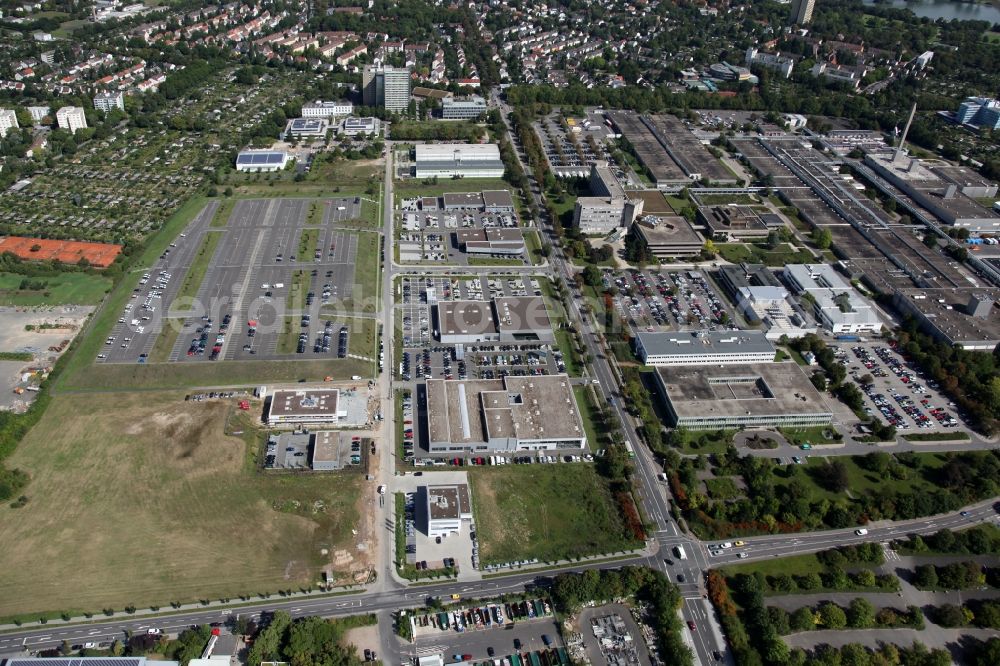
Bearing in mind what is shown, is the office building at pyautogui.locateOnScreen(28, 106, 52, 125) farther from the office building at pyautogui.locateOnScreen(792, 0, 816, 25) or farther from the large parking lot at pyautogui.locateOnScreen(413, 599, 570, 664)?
the office building at pyautogui.locateOnScreen(792, 0, 816, 25)

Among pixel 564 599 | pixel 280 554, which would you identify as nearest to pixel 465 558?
pixel 564 599

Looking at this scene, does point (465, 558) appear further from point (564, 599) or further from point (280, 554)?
point (280, 554)

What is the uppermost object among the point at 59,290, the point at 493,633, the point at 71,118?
the point at 71,118

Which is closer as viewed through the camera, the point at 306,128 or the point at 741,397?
the point at 741,397

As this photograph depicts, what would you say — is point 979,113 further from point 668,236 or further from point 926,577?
point 926,577

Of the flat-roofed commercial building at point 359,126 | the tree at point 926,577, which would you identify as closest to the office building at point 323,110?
the flat-roofed commercial building at point 359,126

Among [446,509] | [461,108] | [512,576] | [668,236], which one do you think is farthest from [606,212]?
[512,576]

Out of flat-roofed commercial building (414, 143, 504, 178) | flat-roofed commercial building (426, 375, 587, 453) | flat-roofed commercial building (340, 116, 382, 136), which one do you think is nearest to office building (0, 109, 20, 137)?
flat-roofed commercial building (340, 116, 382, 136)
